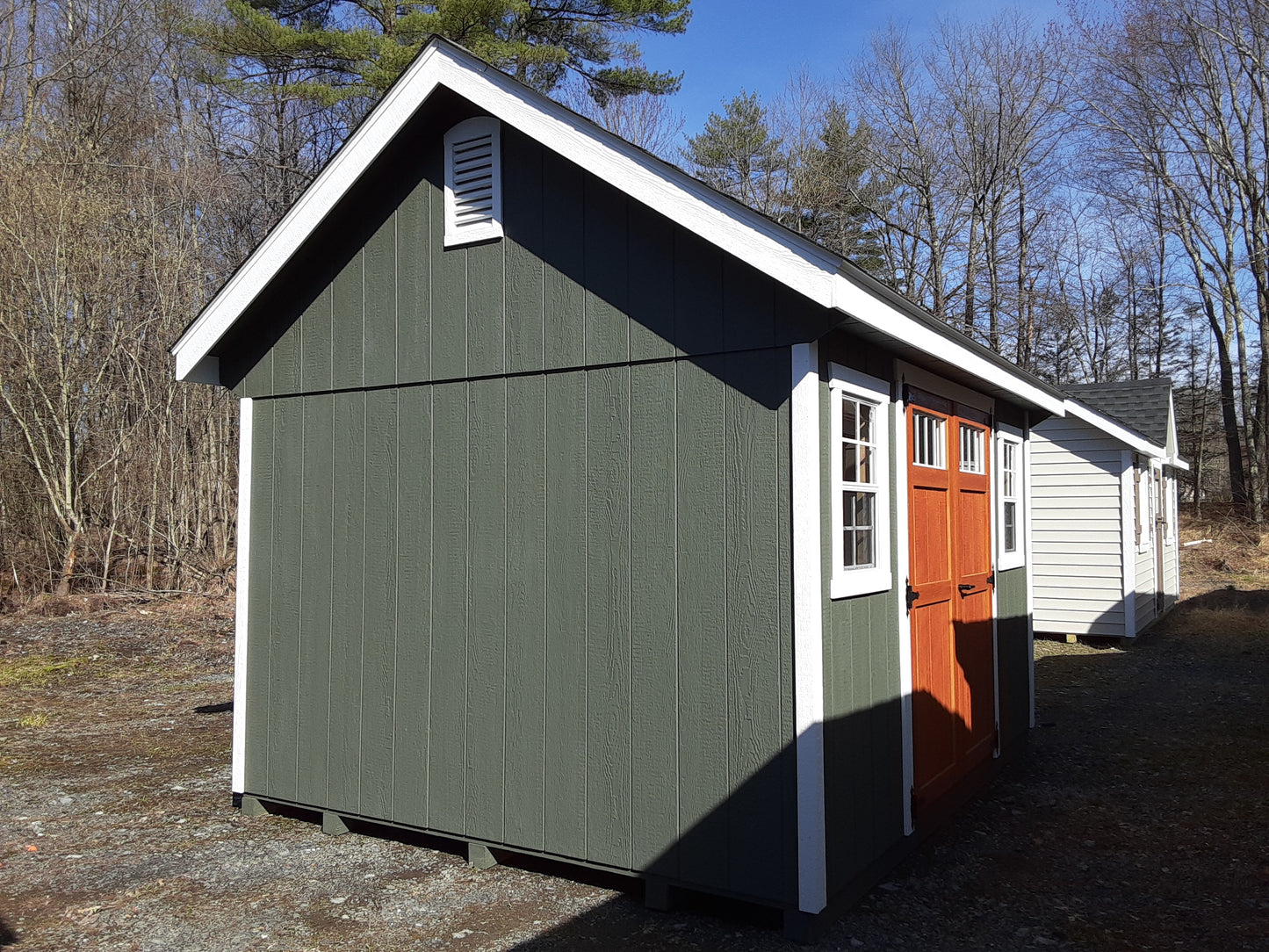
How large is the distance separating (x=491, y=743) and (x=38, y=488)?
37.8 ft

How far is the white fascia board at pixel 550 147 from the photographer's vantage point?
3889 mm

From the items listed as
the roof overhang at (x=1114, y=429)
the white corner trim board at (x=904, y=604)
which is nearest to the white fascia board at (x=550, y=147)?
the white corner trim board at (x=904, y=604)

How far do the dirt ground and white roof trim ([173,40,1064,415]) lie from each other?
99.1 inches

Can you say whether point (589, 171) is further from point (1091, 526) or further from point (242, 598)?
point (1091, 526)

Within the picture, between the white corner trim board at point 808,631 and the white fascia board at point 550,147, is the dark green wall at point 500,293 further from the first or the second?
the white corner trim board at point 808,631

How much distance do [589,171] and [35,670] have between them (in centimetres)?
873

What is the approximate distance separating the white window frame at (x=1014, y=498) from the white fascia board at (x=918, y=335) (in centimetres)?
48

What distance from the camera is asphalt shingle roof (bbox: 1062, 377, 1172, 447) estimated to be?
543 inches

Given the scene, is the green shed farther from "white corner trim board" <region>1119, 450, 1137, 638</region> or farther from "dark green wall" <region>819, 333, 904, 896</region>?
"white corner trim board" <region>1119, 450, 1137, 638</region>

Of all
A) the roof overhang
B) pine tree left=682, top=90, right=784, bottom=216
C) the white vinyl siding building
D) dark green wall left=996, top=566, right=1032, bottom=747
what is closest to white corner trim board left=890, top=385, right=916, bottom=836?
dark green wall left=996, top=566, right=1032, bottom=747

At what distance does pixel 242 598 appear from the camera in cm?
563

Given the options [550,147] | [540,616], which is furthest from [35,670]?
[550,147]

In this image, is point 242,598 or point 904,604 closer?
point 904,604

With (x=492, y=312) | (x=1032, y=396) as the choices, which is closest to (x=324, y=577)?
(x=492, y=312)
